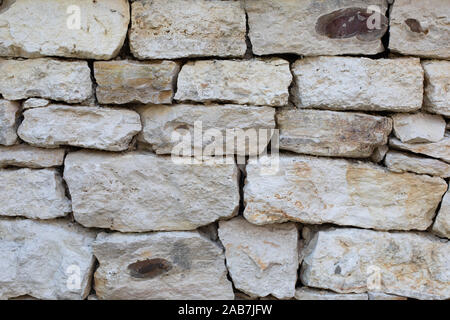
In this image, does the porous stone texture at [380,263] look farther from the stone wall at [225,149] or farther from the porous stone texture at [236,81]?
the porous stone texture at [236,81]

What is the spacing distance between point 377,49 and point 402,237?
2.76 feet

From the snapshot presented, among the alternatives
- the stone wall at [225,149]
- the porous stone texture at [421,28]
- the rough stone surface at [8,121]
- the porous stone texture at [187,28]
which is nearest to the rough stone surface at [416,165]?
the stone wall at [225,149]

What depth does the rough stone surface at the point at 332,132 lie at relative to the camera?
1760 millimetres

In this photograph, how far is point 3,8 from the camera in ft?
5.77

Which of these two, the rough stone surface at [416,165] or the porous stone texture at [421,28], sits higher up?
the porous stone texture at [421,28]

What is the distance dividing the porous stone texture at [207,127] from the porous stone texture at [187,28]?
0.24m

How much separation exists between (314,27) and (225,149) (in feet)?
2.09

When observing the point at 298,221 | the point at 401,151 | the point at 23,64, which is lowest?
the point at 298,221

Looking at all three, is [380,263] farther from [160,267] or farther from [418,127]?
[160,267]

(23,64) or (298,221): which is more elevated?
(23,64)

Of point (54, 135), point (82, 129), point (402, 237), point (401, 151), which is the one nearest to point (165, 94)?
point (82, 129)

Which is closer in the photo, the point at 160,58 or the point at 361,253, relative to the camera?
the point at 160,58

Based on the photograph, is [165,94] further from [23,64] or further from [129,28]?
[23,64]

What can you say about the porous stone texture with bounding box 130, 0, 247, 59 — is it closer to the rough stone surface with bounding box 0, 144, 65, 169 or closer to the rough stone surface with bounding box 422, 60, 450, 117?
the rough stone surface with bounding box 0, 144, 65, 169
